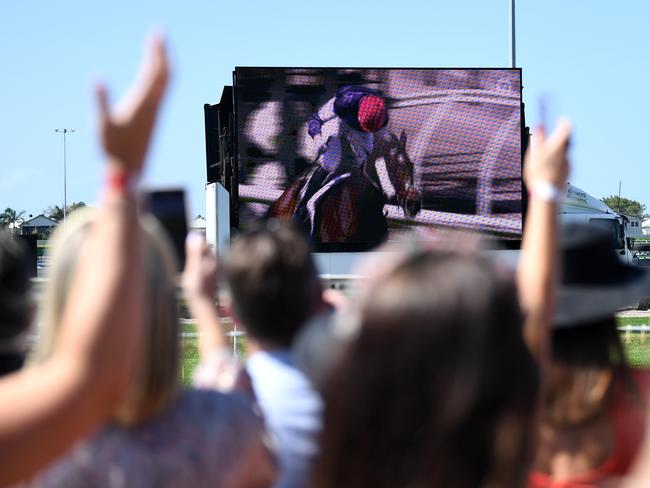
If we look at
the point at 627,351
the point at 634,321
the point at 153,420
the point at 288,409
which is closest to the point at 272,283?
the point at 288,409

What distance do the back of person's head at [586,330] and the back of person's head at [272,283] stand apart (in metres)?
0.64

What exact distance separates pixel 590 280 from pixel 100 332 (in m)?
1.39

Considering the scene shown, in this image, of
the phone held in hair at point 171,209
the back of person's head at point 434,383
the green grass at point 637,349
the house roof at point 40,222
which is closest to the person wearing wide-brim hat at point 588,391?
the back of person's head at point 434,383

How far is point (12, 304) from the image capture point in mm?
2039

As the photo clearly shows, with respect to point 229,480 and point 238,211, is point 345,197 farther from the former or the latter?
point 229,480

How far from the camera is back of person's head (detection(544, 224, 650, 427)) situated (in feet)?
6.82

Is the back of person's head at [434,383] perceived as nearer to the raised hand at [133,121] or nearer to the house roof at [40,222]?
the raised hand at [133,121]

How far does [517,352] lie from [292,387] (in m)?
1.04

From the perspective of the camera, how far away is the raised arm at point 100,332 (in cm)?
117

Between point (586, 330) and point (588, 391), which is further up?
point (586, 330)

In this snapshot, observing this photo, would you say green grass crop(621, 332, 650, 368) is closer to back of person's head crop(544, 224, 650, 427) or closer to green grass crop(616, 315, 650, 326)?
green grass crop(616, 315, 650, 326)

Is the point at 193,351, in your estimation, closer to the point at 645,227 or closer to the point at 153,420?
the point at 153,420

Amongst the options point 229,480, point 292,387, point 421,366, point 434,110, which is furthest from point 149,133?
point 434,110

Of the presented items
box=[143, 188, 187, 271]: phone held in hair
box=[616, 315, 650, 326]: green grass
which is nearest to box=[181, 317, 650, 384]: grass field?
box=[616, 315, 650, 326]: green grass
